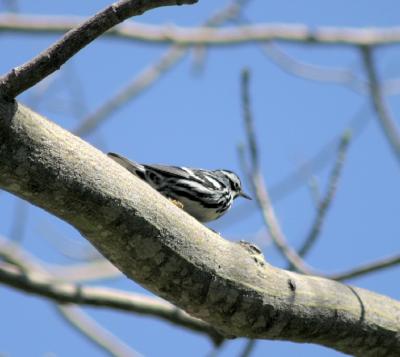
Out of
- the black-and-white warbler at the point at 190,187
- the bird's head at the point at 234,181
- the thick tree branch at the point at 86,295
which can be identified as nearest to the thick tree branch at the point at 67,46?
the black-and-white warbler at the point at 190,187

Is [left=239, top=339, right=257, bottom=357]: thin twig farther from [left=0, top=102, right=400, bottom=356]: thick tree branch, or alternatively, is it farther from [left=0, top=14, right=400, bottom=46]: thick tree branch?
[left=0, top=14, right=400, bottom=46]: thick tree branch

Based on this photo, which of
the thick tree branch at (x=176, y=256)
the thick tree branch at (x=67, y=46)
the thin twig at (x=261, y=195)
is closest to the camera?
the thick tree branch at (x=67, y=46)

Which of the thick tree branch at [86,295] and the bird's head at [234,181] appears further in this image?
the bird's head at [234,181]

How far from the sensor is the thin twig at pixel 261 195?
462 centimetres

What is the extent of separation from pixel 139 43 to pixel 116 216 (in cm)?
499

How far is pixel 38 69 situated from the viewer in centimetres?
286

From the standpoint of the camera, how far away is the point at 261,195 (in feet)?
15.9

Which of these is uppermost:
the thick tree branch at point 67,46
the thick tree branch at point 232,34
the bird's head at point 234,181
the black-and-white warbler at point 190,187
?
the thick tree branch at point 232,34

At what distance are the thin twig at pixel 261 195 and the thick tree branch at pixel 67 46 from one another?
2.11 m

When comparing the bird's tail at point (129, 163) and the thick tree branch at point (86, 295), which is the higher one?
the bird's tail at point (129, 163)

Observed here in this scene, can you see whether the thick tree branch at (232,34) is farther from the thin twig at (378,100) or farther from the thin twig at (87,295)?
the thin twig at (87,295)

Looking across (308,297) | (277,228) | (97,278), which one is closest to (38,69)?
(308,297)

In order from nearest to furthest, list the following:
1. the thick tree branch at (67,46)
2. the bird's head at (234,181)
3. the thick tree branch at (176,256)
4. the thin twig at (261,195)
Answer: the thick tree branch at (67,46) < the thick tree branch at (176,256) < the thin twig at (261,195) < the bird's head at (234,181)

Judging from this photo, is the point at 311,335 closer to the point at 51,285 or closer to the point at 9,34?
the point at 51,285
